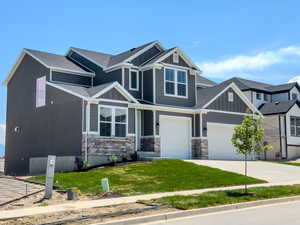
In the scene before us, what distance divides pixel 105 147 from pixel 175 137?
587 centimetres

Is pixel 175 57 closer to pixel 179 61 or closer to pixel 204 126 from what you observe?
pixel 179 61

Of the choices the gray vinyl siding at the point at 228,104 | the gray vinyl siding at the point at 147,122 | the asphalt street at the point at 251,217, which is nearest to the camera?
the asphalt street at the point at 251,217

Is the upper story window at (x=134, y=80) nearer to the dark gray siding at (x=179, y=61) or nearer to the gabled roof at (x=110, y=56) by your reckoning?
the gabled roof at (x=110, y=56)

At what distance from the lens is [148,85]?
92.4ft

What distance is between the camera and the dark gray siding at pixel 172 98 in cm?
2794

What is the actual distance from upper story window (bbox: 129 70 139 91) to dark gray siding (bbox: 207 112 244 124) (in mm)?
5336

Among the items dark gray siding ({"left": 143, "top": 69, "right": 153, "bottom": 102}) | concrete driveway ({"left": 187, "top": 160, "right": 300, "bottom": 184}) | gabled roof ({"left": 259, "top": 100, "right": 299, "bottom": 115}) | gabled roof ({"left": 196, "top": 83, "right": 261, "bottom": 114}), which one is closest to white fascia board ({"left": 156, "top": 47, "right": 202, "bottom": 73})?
dark gray siding ({"left": 143, "top": 69, "right": 153, "bottom": 102})

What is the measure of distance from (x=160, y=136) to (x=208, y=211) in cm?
1473

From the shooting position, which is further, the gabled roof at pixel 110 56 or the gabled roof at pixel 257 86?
the gabled roof at pixel 257 86

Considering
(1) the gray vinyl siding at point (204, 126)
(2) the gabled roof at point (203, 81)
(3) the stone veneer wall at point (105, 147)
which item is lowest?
(3) the stone veneer wall at point (105, 147)

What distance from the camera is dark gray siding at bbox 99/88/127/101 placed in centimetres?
A: 2417

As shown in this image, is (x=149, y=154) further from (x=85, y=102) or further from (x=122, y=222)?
(x=122, y=222)

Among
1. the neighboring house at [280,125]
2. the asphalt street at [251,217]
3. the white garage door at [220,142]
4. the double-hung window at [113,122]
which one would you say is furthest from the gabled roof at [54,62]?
the asphalt street at [251,217]

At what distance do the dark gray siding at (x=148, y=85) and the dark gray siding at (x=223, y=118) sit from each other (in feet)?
14.3
